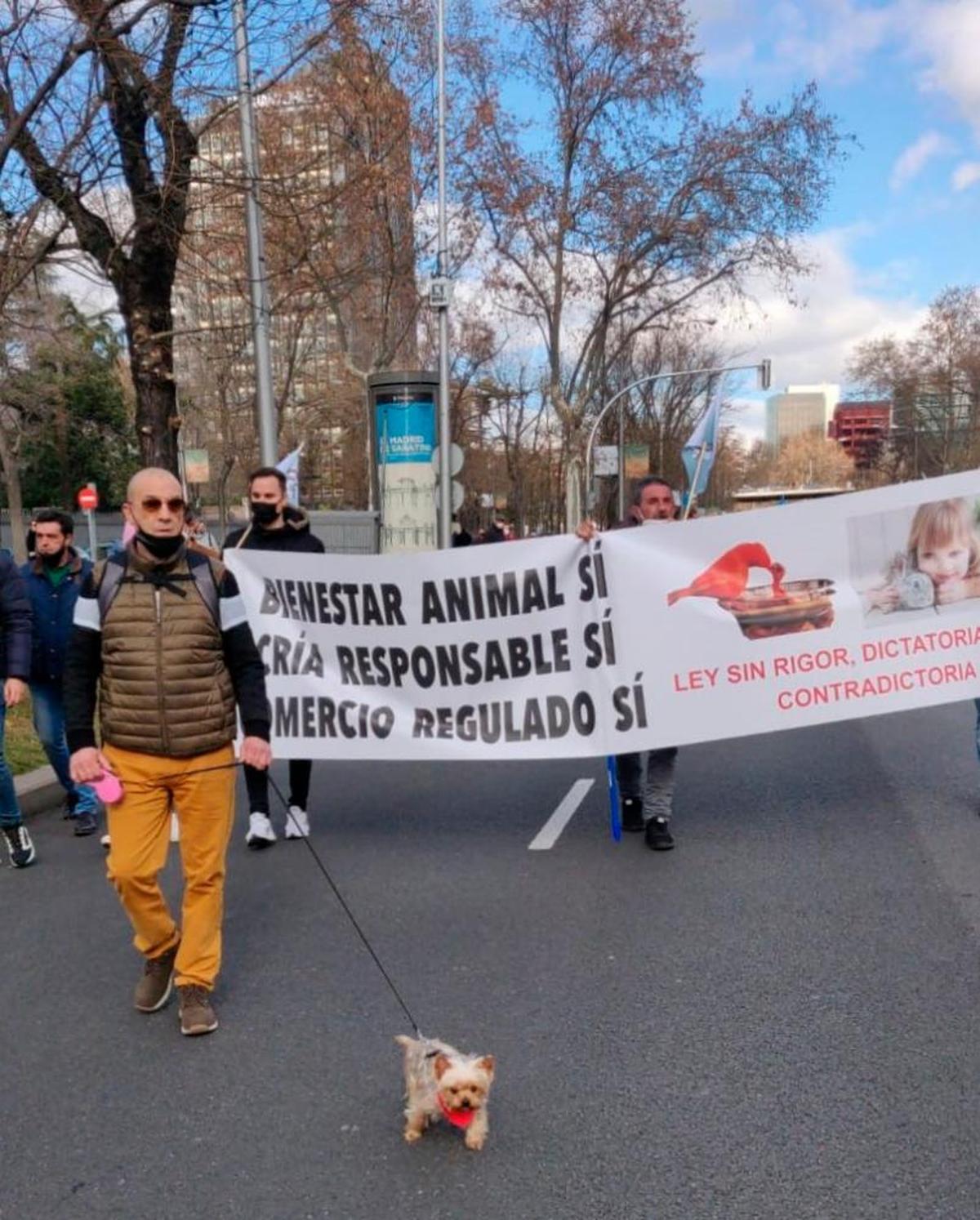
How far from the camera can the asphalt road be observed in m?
3.08

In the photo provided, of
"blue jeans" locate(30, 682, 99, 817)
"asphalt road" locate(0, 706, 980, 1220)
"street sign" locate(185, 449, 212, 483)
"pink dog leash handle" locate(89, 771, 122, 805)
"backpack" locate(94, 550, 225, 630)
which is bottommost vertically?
"asphalt road" locate(0, 706, 980, 1220)

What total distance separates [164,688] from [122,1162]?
150 centimetres

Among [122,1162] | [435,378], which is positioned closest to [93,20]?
[122,1162]

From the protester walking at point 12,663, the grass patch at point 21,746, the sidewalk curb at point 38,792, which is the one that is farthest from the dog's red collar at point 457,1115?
the grass patch at point 21,746

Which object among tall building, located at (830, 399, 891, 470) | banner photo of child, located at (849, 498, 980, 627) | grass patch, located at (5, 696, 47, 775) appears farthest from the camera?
tall building, located at (830, 399, 891, 470)

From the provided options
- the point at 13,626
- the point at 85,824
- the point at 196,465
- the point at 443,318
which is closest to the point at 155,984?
the point at 13,626

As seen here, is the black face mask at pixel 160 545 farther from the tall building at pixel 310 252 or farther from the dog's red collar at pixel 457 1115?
the tall building at pixel 310 252

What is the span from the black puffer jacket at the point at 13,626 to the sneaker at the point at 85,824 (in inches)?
47.3

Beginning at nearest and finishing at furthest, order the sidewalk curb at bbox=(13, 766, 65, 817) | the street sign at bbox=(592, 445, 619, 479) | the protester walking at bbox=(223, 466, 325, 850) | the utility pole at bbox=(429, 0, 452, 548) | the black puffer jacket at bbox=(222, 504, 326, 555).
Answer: the protester walking at bbox=(223, 466, 325, 850), the black puffer jacket at bbox=(222, 504, 326, 555), the sidewalk curb at bbox=(13, 766, 65, 817), the utility pole at bbox=(429, 0, 452, 548), the street sign at bbox=(592, 445, 619, 479)

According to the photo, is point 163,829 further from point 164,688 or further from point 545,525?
point 545,525

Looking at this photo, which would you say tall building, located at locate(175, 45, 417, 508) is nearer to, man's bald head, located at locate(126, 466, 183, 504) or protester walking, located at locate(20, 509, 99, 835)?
protester walking, located at locate(20, 509, 99, 835)

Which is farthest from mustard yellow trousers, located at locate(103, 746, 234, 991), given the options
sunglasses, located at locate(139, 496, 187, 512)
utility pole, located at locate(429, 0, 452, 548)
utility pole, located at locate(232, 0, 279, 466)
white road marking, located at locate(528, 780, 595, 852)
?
utility pole, located at locate(429, 0, 452, 548)

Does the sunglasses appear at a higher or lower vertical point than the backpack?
higher

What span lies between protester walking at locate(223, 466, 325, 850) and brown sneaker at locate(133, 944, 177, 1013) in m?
2.02
